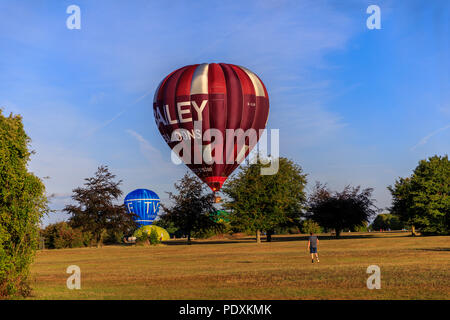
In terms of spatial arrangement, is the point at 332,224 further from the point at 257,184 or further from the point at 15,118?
the point at 15,118

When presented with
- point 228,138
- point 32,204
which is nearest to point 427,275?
point 32,204

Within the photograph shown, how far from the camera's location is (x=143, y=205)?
379 ft

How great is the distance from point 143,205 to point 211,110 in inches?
2988

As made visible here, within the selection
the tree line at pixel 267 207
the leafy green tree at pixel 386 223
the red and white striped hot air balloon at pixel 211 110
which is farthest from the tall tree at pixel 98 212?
the leafy green tree at pixel 386 223

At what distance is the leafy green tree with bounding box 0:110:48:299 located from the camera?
53.8 ft

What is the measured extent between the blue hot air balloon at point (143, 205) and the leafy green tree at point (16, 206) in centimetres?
9783

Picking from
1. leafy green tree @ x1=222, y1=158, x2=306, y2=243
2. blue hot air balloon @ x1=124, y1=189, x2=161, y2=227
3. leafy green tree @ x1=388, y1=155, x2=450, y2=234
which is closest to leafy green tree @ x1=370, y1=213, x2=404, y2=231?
blue hot air balloon @ x1=124, y1=189, x2=161, y2=227

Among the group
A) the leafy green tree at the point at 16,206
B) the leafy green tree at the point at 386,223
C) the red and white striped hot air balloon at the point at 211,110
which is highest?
the red and white striped hot air balloon at the point at 211,110

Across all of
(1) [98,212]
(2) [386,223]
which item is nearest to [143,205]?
(1) [98,212]

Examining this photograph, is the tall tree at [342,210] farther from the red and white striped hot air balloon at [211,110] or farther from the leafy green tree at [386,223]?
the leafy green tree at [386,223]

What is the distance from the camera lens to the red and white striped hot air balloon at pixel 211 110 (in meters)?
42.8

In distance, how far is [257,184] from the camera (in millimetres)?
75188
